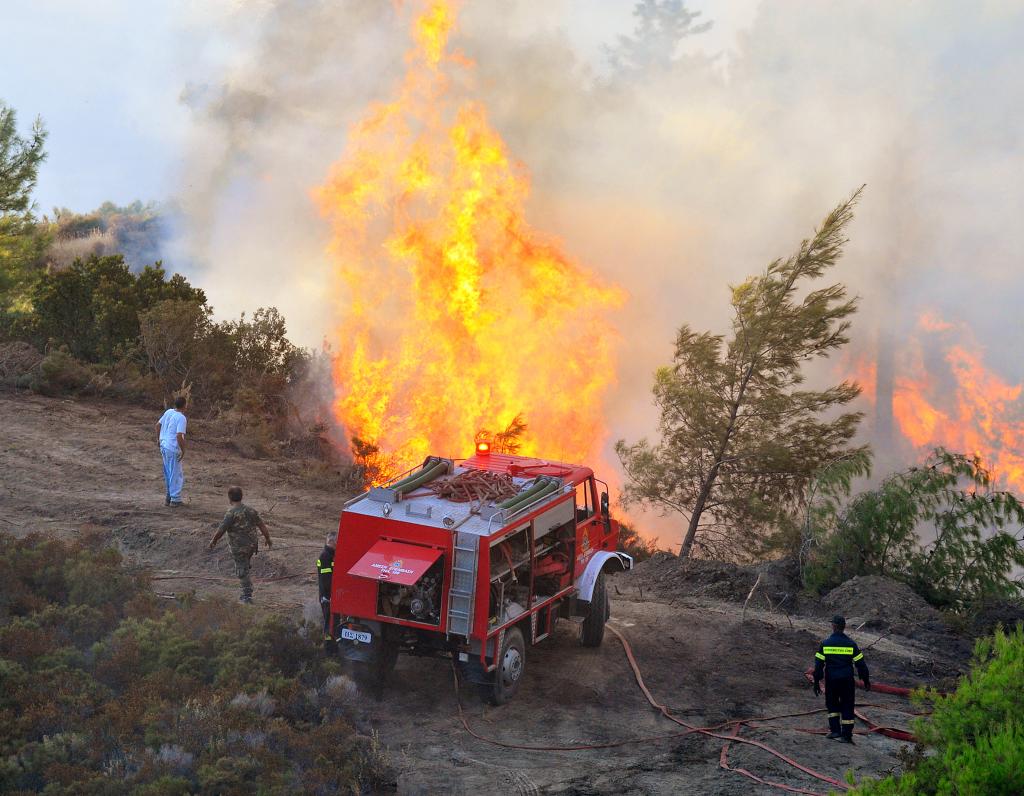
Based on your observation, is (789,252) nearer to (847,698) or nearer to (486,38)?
(486,38)

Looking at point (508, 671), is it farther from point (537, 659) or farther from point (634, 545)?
point (634, 545)

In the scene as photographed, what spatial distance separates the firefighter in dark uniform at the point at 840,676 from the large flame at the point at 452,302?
44.0 ft

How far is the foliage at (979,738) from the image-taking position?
5.38 metres

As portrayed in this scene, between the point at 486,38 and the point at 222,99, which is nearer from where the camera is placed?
the point at 486,38

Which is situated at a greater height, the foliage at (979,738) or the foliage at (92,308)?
the foliage at (92,308)

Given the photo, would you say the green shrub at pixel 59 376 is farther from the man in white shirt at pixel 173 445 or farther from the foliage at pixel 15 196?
the man in white shirt at pixel 173 445

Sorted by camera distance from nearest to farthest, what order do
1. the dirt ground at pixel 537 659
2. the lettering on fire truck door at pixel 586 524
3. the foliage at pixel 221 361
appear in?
the dirt ground at pixel 537 659 < the lettering on fire truck door at pixel 586 524 < the foliage at pixel 221 361

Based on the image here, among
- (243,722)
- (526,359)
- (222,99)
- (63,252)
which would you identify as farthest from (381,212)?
(222,99)

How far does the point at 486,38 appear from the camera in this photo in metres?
28.9

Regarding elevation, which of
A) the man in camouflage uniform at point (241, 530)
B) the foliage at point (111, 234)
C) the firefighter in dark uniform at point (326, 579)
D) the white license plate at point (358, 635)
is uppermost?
the foliage at point (111, 234)

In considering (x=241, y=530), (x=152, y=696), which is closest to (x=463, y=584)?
(x=152, y=696)

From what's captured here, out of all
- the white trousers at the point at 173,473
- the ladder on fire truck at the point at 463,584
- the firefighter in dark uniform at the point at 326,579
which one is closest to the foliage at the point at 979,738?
the ladder on fire truck at the point at 463,584

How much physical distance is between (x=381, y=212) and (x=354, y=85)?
1268cm

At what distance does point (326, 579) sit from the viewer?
1080 cm
